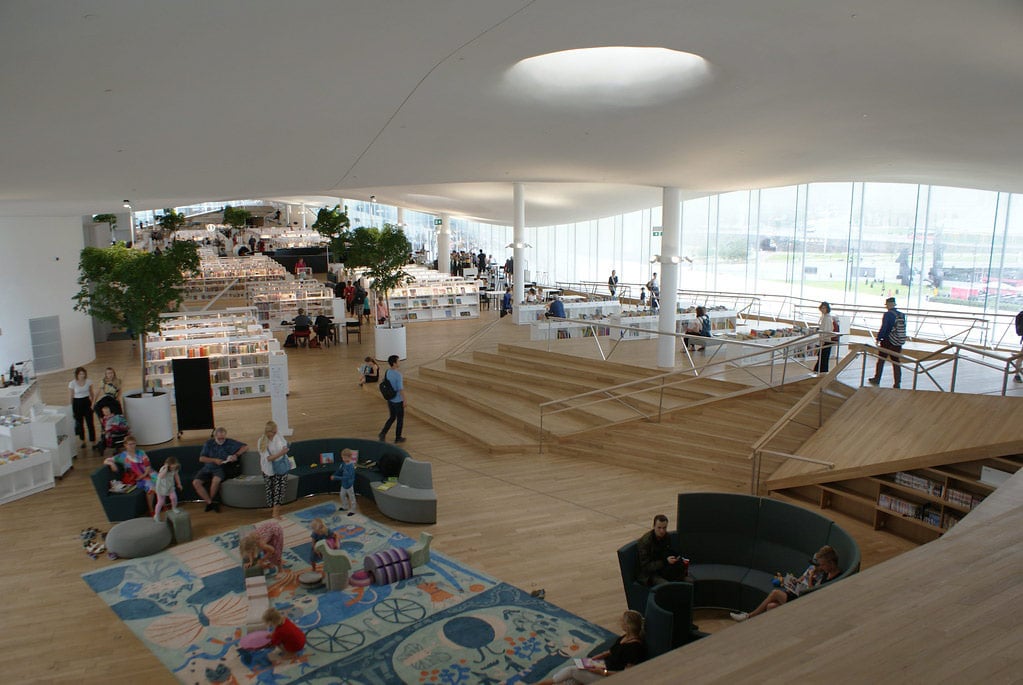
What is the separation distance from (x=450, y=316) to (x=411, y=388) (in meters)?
10.5

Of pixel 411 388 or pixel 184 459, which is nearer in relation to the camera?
pixel 184 459

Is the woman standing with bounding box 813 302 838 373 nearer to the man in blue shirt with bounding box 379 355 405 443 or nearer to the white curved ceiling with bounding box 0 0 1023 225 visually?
the white curved ceiling with bounding box 0 0 1023 225

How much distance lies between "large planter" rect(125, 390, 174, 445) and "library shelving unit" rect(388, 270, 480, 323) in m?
12.4

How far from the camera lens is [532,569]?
737 centimetres

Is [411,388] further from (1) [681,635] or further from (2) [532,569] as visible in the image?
(1) [681,635]

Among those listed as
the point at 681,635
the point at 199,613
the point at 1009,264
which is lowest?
the point at 199,613

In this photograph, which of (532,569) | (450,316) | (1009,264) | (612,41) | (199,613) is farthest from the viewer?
(450,316)

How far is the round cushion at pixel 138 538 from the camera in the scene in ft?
25.5

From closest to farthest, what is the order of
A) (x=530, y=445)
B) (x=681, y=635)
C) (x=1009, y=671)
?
(x=1009, y=671), (x=681, y=635), (x=530, y=445)

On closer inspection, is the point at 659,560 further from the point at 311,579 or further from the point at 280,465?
the point at 280,465

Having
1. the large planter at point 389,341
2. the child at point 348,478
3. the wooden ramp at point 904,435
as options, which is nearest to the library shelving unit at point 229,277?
the large planter at point 389,341

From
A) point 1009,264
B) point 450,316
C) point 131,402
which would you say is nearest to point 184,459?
point 131,402

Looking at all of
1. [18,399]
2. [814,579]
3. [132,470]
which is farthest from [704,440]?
[18,399]

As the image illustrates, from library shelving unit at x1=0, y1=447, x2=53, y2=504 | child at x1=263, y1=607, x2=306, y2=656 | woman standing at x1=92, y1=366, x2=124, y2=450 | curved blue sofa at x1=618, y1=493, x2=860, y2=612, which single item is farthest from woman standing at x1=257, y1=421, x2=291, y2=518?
curved blue sofa at x1=618, y1=493, x2=860, y2=612
